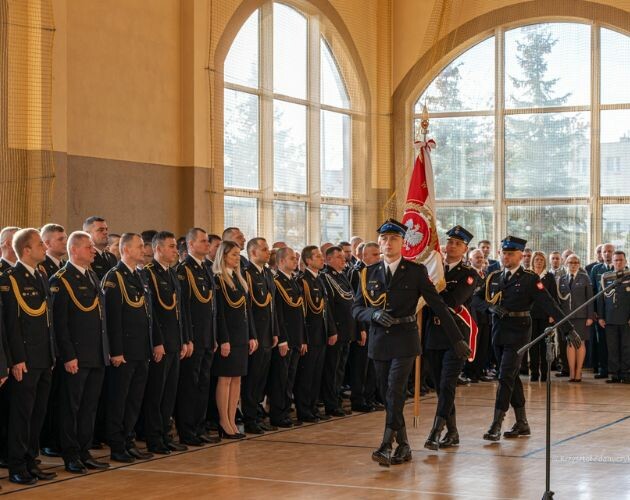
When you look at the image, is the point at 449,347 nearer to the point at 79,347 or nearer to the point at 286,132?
the point at 79,347

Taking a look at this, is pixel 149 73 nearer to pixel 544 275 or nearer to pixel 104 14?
pixel 104 14

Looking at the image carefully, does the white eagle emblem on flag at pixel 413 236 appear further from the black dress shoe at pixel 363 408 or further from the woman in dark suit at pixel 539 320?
the woman in dark suit at pixel 539 320

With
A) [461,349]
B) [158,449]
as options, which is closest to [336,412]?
[158,449]

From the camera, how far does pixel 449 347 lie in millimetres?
7773

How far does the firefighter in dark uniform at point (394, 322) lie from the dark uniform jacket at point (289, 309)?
175 cm

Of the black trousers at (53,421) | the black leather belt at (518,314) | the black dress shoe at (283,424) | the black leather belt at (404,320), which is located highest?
the black leather belt at (404,320)

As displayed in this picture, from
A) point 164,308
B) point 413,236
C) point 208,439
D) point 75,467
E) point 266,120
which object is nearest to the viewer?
point 75,467

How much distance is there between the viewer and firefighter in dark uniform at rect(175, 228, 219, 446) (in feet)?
26.3

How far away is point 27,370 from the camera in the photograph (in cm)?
659

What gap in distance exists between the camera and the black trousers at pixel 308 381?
9.28m

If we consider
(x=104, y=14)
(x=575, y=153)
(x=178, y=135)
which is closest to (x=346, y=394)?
(x=178, y=135)

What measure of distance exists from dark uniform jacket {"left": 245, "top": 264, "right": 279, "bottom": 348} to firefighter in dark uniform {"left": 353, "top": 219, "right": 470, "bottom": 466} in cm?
143

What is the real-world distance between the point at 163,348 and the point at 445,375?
81.6 inches

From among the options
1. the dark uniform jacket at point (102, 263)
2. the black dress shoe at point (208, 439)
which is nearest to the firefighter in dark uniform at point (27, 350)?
the black dress shoe at point (208, 439)
